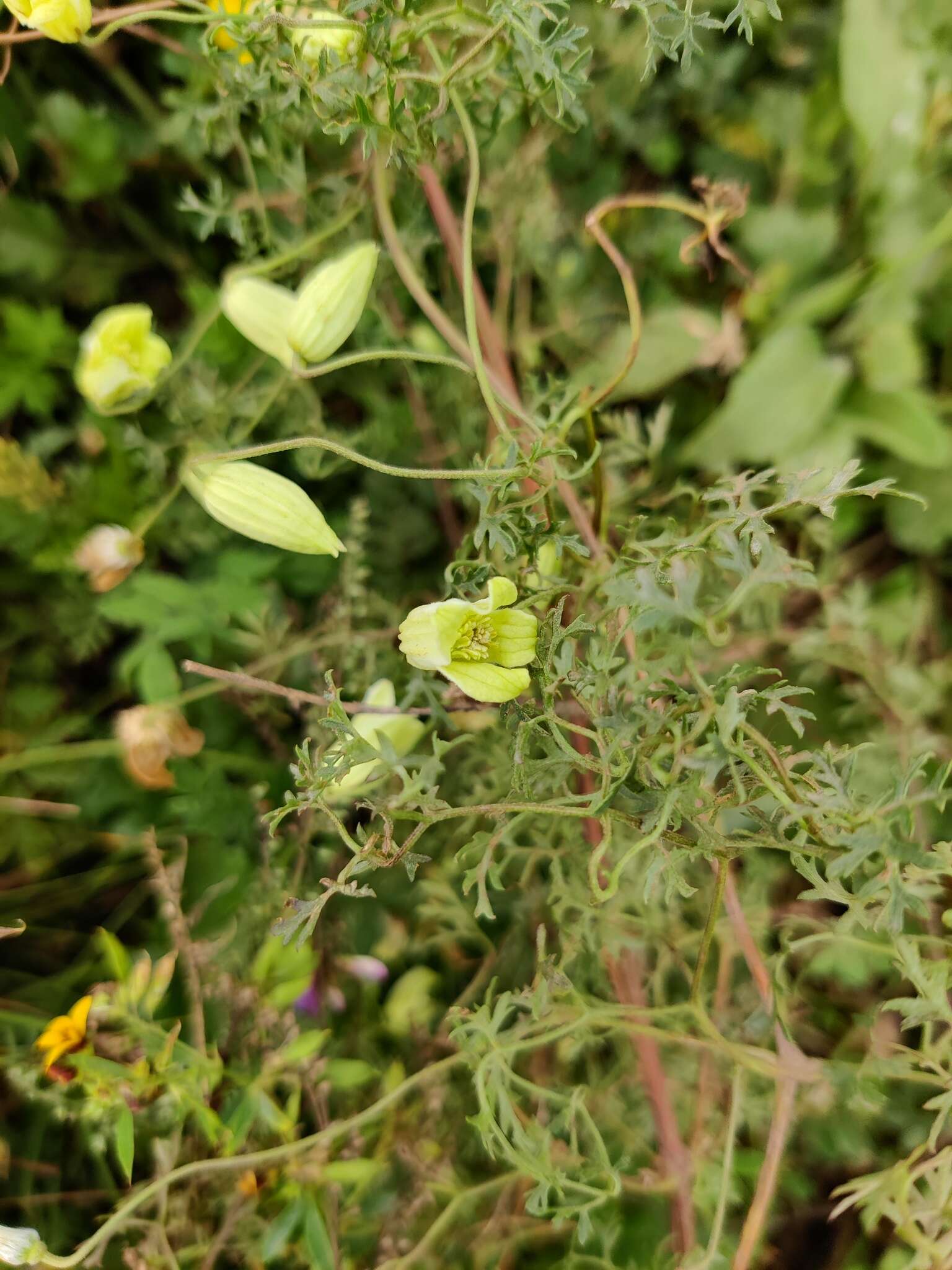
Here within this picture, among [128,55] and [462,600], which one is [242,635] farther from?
[128,55]

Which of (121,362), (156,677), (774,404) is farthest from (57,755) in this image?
(774,404)

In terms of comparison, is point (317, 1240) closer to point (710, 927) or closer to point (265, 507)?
point (710, 927)

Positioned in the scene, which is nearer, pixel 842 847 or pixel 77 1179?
pixel 842 847

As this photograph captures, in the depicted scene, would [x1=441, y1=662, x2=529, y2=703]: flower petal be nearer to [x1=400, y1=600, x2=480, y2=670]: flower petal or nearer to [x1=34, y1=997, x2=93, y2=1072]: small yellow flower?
[x1=400, y1=600, x2=480, y2=670]: flower petal

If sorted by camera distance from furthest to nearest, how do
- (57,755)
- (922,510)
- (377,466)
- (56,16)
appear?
(922,510) < (57,755) < (56,16) < (377,466)

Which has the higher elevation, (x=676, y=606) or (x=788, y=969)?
(x=676, y=606)

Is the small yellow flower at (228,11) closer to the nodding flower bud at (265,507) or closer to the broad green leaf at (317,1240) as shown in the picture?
the nodding flower bud at (265,507)

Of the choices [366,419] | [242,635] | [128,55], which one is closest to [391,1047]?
[242,635]
